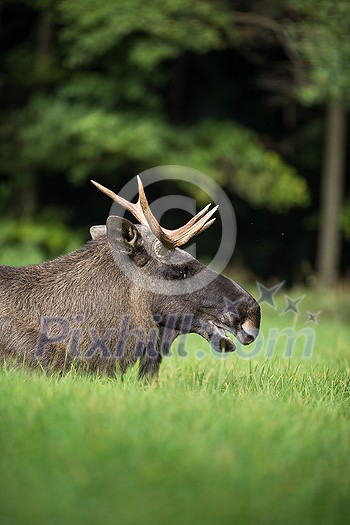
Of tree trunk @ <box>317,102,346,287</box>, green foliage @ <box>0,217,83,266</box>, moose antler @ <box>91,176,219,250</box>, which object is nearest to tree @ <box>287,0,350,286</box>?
tree trunk @ <box>317,102,346,287</box>

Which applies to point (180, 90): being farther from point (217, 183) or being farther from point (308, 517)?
point (308, 517)

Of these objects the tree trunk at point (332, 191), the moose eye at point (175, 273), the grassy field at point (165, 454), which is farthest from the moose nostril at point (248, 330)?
the tree trunk at point (332, 191)

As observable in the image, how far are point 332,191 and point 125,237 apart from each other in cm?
1347

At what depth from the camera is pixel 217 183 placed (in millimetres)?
18781

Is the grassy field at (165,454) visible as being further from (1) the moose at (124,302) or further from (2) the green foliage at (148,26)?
(2) the green foliage at (148,26)

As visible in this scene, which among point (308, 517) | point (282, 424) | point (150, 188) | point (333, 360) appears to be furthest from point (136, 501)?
point (150, 188)

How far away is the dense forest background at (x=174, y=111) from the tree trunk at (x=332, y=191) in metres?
0.03

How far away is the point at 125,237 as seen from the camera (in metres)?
5.80

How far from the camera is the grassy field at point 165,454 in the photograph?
3438 millimetres

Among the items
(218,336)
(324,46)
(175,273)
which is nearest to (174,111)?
(324,46)

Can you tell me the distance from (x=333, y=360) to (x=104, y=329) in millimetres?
3325

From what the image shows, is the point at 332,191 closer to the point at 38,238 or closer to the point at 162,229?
the point at 38,238

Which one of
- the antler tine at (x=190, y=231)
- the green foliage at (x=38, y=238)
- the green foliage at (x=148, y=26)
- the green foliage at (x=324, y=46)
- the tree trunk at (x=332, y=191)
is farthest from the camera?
the green foliage at (x=38, y=238)

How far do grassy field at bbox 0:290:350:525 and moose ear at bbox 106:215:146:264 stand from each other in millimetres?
900
